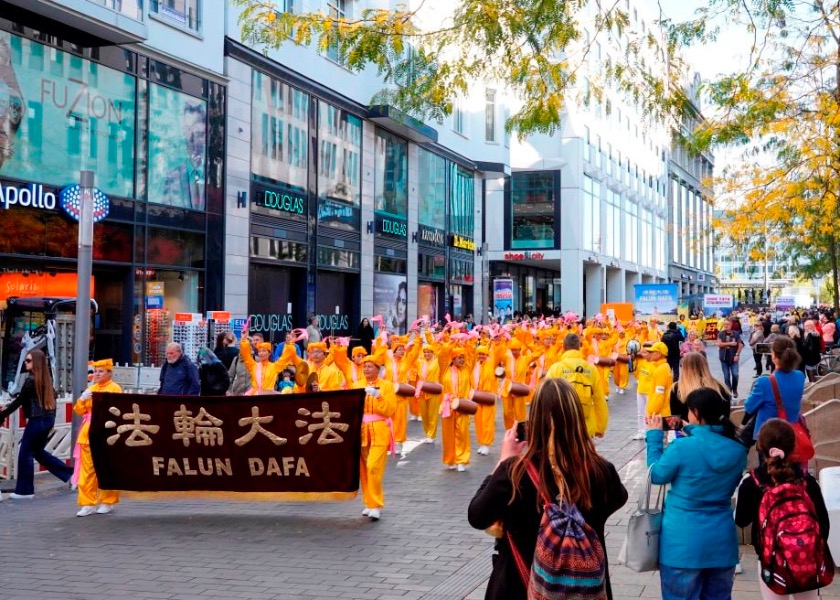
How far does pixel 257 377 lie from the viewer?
12.5m

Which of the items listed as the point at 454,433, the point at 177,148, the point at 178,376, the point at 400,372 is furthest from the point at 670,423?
the point at 177,148

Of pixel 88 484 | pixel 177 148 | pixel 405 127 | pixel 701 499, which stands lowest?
pixel 88 484

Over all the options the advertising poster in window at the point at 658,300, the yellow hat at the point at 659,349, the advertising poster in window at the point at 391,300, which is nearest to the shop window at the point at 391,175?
the advertising poster in window at the point at 391,300

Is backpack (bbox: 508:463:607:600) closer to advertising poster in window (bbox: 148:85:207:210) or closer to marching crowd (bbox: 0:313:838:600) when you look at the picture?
marching crowd (bbox: 0:313:838:600)

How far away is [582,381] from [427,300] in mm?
26422

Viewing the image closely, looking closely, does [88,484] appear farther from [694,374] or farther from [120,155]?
[120,155]

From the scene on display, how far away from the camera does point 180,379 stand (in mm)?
10812

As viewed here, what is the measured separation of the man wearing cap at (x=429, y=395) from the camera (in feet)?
42.9

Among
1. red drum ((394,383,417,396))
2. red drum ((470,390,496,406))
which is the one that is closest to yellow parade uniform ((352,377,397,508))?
red drum ((394,383,417,396))

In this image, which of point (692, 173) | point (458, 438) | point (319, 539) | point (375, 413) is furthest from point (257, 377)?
point (692, 173)

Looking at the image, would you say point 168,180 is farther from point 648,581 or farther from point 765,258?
point 648,581

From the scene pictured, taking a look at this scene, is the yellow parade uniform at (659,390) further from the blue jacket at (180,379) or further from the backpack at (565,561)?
the backpack at (565,561)

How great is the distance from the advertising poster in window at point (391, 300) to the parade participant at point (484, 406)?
17986 mm

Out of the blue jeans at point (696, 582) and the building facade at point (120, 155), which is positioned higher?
the building facade at point (120, 155)
